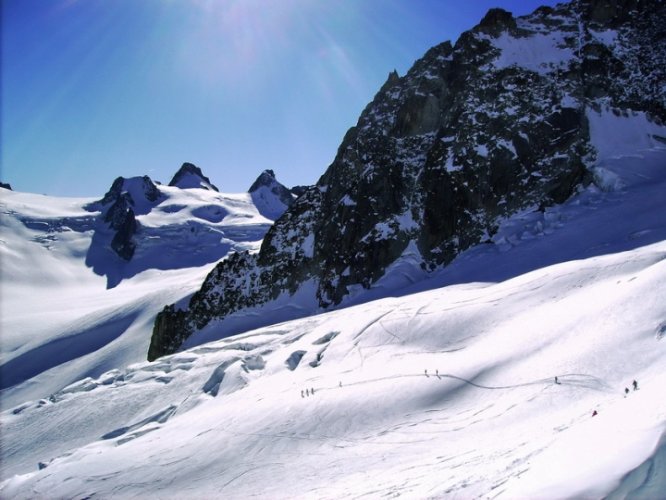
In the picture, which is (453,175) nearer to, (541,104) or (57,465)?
(541,104)

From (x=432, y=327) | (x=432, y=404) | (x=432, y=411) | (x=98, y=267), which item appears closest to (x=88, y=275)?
(x=98, y=267)

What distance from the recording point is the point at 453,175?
181 feet

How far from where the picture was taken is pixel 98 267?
145125 mm

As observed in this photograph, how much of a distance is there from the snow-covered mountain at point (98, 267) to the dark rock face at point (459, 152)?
19.2m

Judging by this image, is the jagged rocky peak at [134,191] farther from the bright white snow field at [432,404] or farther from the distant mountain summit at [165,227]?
the bright white snow field at [432,404]

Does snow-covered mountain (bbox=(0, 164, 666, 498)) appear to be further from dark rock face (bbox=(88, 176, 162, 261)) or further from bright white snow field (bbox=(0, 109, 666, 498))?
dark rock face (bbox=(88, 176, 162, 261))

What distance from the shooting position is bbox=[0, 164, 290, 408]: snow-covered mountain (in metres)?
76.7

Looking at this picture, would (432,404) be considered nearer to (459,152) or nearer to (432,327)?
(432,327)

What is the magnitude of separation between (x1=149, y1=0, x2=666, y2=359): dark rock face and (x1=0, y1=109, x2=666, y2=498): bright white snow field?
12825mm

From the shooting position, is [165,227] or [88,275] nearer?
[88,275]

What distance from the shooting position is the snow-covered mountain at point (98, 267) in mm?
76688

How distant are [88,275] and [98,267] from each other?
5461mm

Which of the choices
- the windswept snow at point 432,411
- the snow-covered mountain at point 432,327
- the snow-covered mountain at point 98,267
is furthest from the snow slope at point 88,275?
the windswept snow at point 432,411

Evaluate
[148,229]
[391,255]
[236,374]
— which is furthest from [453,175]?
[148,229]
